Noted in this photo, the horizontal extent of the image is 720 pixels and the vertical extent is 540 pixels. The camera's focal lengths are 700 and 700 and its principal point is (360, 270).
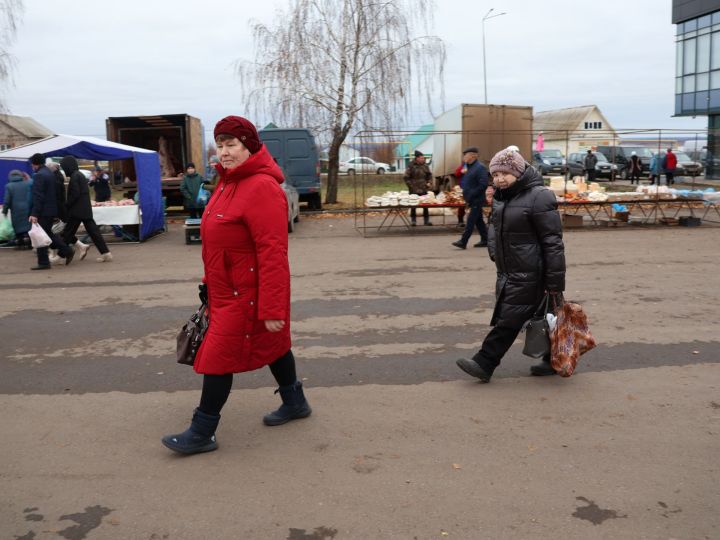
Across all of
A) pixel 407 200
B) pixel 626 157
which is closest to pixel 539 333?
pixel 407 200

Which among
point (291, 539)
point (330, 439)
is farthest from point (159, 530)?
point (330, 439)

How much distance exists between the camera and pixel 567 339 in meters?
5.13

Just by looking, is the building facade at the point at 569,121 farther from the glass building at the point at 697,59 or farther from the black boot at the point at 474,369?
the black boot at the point at 474,369

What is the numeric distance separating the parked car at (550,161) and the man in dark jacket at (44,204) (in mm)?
27053

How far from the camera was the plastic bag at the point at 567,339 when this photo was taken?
5.09 meters

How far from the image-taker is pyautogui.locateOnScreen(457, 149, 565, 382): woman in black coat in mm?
4859

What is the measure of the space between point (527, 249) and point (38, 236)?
28.4 ft

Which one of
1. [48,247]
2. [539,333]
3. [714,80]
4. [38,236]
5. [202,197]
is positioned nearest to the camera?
[539,333]

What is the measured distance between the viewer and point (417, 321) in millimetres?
7258

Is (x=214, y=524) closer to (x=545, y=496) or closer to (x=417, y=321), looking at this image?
(x=545, y=496)

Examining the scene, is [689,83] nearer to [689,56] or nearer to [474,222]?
[689,56]

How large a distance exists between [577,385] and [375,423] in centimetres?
165

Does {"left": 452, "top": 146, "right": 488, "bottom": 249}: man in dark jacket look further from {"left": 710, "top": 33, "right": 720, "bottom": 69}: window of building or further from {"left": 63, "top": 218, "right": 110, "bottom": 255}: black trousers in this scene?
{"left": 710, "top": 33, "right": 720, "bottom": 69}: window of building

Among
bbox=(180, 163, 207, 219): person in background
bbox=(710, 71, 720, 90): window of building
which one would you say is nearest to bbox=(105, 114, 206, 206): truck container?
bbox=(180, 163, 207, 219): person in background
